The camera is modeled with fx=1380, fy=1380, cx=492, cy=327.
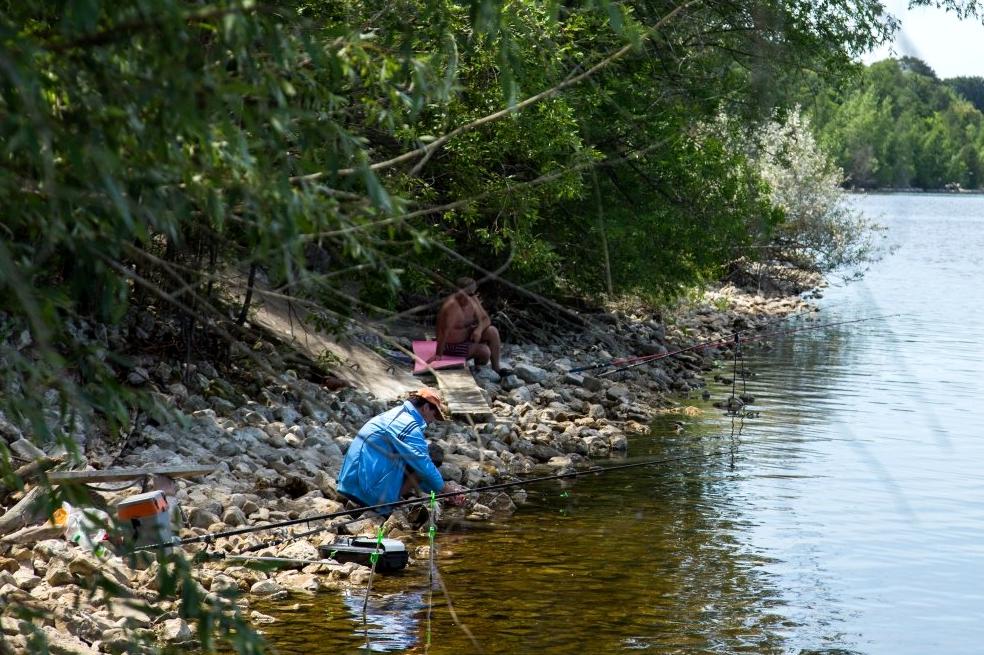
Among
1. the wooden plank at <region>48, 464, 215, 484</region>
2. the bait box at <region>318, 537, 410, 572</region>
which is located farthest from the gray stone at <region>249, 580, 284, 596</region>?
the wooden plank at <region>48, 464, 215, 484</region>

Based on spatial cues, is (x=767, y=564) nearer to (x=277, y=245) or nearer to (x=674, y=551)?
(x=674, y=551)

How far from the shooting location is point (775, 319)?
27828 millimetres

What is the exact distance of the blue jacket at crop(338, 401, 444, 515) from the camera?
31.2ft

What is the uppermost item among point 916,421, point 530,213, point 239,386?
point 530,213

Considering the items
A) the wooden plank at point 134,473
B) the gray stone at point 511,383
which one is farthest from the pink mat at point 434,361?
the wooden plank at point 134,473

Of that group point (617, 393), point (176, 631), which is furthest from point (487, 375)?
point (176, 631)

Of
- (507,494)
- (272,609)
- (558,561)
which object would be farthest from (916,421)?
(272,609)

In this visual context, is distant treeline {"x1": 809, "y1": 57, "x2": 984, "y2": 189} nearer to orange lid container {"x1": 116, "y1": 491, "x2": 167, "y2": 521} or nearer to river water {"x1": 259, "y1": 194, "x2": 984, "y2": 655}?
river water {"x1": 259, "y1": 194, "x2": 984, "y2": 655}

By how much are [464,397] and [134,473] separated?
17.7 ft

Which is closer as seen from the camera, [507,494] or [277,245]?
[277,245]

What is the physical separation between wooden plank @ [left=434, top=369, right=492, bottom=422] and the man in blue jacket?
11.1ft

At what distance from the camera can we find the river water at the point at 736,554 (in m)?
8.30

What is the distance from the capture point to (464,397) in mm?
13891

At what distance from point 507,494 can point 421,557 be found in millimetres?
2073
